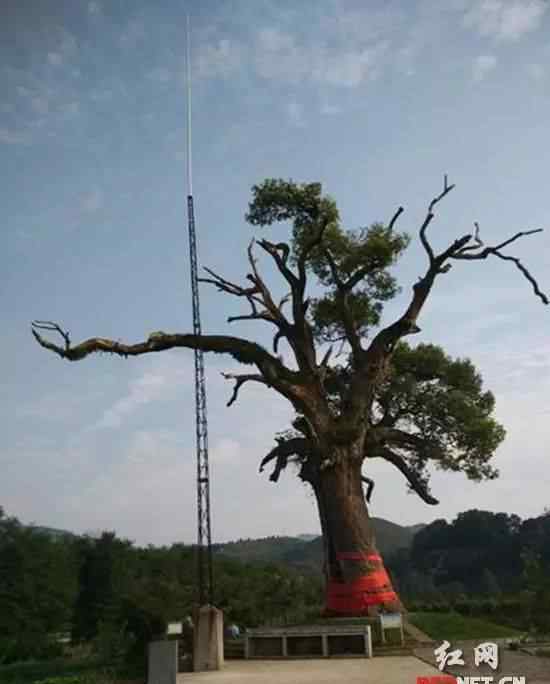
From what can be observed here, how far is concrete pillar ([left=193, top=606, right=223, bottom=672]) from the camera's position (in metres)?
14.3

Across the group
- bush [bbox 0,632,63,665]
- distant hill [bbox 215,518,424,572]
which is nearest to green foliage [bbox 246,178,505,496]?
bush [bbox 0,632,63,665]

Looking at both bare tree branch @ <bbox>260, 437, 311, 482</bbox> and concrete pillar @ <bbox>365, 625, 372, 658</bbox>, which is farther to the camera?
bare tree branch @ <bbox>260, 437, 311, 482</bbox>

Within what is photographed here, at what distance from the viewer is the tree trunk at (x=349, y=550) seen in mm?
17938

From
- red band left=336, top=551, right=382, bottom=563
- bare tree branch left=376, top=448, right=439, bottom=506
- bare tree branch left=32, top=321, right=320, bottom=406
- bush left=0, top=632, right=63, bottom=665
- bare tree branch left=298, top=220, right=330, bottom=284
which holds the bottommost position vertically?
bush left=0, top=632, right=63, bottom=665

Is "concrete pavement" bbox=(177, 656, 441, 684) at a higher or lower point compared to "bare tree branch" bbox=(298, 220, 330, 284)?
lower

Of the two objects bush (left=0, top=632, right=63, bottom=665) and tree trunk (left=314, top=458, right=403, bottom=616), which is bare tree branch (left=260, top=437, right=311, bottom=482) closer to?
tree trunk (left=314, top=458, right=403, bottom=616)

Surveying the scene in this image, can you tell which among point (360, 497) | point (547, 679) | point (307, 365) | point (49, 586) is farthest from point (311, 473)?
point (49, 586)

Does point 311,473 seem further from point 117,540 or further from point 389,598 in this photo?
point 117,540

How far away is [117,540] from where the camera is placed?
54281mm

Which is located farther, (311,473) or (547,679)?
(311,473)

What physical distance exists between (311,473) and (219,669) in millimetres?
7003

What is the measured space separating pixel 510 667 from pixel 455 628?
6897 mm

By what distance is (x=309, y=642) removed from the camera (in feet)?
50.7

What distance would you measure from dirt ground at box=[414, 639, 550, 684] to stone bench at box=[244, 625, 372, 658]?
1.26 meters
